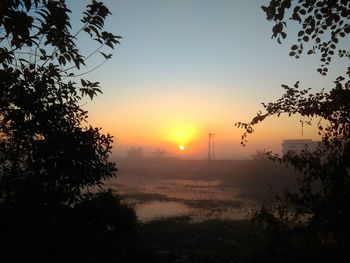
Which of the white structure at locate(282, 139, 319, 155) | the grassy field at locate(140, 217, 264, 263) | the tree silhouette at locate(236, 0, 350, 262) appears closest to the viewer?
the tree silhouette at locate(236, 0, 350, 262)

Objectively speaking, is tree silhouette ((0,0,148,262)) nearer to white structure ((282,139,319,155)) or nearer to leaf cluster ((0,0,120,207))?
leaf cluster ((0,0,120,207))

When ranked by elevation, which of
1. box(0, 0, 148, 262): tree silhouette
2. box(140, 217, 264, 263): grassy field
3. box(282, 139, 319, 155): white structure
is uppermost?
box(282, 139, 319, 155): white structure

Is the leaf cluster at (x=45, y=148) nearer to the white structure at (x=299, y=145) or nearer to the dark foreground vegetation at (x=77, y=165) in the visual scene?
the dark foreground vegetation at (x=77, y=165)

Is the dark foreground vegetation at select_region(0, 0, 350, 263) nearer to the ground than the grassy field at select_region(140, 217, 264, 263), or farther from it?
farther from it

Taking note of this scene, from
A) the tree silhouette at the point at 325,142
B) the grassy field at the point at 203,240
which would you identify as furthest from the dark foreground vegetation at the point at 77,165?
the grassy field at the point at 203,240

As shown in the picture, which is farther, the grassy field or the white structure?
the white structure

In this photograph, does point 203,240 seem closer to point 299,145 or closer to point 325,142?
point 325,142

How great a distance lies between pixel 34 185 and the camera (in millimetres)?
7426

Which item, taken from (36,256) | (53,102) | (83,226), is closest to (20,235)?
(36,256)

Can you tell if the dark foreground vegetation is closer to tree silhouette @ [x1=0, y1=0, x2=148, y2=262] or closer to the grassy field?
tree silhouette @ [x1=0, y1=0, x2=148, y2=262]

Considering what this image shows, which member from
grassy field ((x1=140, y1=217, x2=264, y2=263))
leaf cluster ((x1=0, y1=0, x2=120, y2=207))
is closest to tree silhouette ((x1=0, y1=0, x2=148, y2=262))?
leaf cluster ((x1=0, y1=0, x2=120, y2=207))

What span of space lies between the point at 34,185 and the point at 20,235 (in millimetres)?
1225

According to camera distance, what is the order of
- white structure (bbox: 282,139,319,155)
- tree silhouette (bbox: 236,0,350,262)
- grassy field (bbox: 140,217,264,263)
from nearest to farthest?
tree silhouette (bbox: 236,0,350,262) < grassy field (bbox: 140,217,264,263) < white structure (bbox: 282,139,319,155)

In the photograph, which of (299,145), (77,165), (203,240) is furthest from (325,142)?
(299,145)
